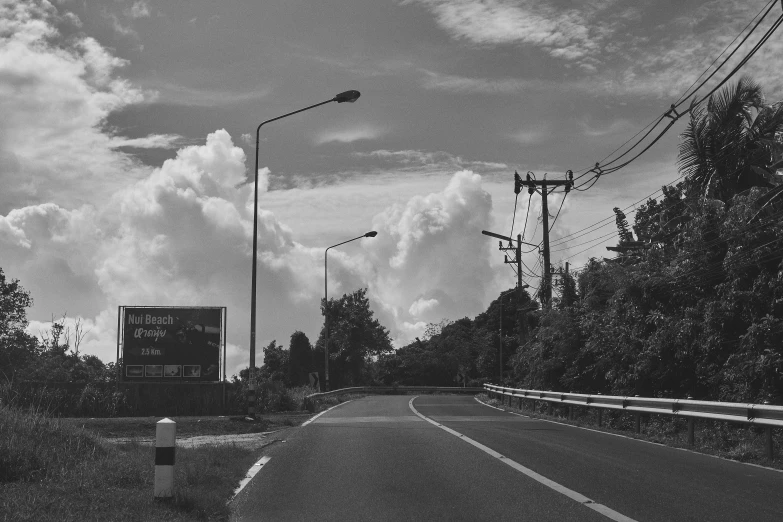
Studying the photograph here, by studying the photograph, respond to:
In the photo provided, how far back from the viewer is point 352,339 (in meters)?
82.9

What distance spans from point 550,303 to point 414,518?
93.3ft

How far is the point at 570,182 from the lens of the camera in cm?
3300

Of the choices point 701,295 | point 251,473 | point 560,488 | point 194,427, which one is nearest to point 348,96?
point 194,427

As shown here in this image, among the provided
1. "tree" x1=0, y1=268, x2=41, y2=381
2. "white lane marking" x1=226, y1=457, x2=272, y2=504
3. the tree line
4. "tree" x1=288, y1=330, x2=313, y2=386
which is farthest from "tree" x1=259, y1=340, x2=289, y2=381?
"white lane marking" x1=226, y1=457, x2=272, y2=504

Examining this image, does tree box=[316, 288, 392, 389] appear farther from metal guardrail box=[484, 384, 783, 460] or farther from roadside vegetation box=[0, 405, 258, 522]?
roadside vegetation box=[0, 405, 258, 522]

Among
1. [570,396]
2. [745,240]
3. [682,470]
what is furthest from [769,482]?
[570,396]

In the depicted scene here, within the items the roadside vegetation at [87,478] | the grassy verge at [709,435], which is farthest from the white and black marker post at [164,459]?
the grassy verge at [709,435]

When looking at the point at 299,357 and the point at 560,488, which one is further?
the point at 299,357

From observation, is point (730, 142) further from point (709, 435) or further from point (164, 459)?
point (164, 459)

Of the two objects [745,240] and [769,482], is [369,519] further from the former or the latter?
[745,240]

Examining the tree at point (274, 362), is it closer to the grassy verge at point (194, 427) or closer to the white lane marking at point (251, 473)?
the grassy verge at point (194, 427)

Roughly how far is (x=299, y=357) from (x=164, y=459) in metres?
78.8

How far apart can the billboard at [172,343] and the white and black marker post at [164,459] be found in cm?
2320

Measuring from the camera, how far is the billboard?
30344 millimetres
